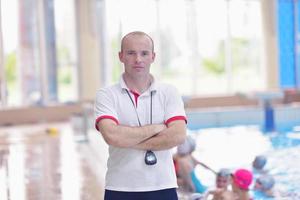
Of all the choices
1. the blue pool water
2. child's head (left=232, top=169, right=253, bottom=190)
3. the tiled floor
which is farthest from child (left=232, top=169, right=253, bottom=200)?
the tiled floor

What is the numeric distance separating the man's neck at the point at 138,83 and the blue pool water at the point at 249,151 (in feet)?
10.2

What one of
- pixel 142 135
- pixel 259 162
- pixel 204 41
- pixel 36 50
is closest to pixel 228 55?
pixel 204 41

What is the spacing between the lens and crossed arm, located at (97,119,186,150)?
1948 mm

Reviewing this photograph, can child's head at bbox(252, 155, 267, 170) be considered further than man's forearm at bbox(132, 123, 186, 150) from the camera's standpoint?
Yes

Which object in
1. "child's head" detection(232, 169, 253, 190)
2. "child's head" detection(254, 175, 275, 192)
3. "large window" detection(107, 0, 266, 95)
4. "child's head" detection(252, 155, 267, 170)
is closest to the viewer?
"child's head" detection(232, 169, 253, 190)

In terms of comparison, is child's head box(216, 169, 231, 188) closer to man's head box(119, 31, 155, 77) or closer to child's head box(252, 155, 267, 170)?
child's head box(252, 155, 267, 170)

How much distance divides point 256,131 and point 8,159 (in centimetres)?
416

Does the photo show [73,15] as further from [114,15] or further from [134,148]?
[134,148]

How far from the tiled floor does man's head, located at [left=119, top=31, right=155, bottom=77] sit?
8.50 ft

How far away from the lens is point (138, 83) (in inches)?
79.0

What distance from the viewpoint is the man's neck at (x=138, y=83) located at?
201 centimetres

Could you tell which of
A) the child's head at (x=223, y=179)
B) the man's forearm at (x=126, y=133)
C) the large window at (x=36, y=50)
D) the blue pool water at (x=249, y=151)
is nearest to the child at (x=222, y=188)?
the child's head at (x=223, y=179)

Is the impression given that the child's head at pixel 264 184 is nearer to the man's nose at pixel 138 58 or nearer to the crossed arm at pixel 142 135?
the crossed arm at pixel 142 135

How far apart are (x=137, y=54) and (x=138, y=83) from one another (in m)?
0.11
